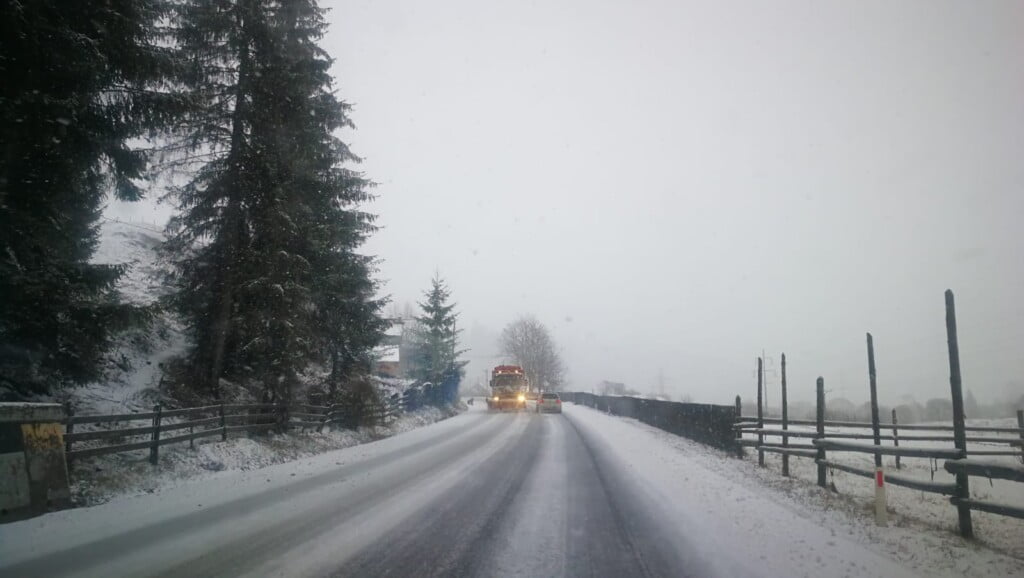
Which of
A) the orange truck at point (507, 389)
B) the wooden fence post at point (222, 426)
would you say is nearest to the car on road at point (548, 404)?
the orange truck at point (507, 389)

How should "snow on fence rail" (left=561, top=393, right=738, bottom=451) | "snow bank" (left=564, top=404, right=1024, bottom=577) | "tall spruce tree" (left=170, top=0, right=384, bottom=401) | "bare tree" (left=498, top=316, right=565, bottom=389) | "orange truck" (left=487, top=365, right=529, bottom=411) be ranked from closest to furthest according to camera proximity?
"snow bank" (left=564, top=404, right=1024, bottom=577)
"tall spruce tree" (left=170, top=0, right=384, bottom=401)
"snow on fence rail" (left=561, top=393, right=738, bottom=451)
"orange truck" (left=487, top=365, right=529, bottom=411)
"bare tree" (left=498, top=316, right=565, bottom=389)

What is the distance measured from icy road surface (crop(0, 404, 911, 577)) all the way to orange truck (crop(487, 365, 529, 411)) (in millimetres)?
31797

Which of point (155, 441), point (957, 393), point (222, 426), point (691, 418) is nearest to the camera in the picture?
point (957, 393)

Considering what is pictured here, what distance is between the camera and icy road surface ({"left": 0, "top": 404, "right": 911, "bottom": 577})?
566 centimetres

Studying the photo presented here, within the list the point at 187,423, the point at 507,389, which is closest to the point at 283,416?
the point at 187,423

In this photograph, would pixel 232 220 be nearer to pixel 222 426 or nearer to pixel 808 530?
pixel 222 426

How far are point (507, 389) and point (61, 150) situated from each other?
3673 cm

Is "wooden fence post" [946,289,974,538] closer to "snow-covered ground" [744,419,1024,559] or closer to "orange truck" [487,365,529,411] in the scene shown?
"snow-covered ground" [744,419,1024,559]

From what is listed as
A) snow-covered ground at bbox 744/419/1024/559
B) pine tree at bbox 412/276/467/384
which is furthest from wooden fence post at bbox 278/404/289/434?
pine tree at bbox 412/276/467/384

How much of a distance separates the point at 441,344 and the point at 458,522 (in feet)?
122

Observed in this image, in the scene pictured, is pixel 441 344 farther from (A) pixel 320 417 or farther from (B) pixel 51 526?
(B) pixel 51 526

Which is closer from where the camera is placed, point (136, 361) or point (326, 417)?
point (136, 361)

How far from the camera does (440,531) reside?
22.8ft

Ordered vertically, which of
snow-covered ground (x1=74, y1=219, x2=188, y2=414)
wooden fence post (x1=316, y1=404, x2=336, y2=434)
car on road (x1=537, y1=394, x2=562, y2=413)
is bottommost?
car on road (x1=537, y1=394, x2=562, y2=413)
